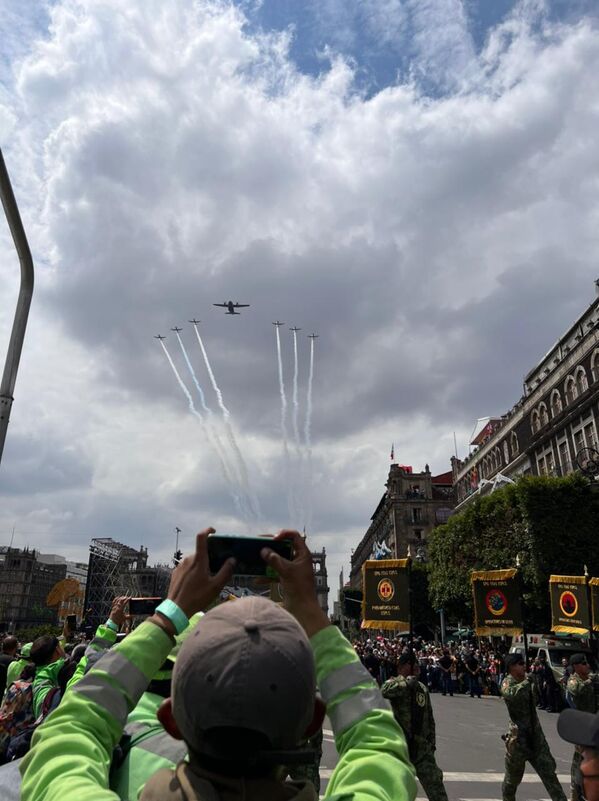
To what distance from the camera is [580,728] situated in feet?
7.90

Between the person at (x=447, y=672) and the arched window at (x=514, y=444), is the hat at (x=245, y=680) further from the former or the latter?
the arched window at (x=514, y=444)

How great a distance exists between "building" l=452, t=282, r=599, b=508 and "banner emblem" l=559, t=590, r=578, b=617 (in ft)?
78.3

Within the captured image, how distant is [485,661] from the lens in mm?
27062

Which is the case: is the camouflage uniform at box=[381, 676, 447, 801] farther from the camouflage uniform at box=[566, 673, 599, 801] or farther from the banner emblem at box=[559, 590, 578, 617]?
the banner emblem at box=[559, 590, 578, 617]

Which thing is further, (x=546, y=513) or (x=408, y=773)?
(x=546, y=513)

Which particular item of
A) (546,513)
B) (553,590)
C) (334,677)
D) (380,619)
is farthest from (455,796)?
(546,513)

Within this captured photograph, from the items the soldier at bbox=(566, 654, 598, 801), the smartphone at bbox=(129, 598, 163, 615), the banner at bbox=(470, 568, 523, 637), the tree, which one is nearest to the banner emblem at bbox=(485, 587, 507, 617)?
the banner at bbox=(470, 568, 523, 637)

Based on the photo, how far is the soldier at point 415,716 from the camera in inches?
276

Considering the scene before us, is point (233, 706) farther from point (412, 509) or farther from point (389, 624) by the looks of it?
point (412, 509)

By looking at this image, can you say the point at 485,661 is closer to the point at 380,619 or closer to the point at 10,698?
the point at 380,619

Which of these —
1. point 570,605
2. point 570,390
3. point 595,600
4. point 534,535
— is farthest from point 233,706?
point 570,390

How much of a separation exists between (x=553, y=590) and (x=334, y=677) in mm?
18005

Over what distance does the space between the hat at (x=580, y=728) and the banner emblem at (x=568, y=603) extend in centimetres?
1593

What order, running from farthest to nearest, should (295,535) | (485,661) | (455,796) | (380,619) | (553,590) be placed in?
(485,661) < (553,590) < (380,619) < (455,796) < (295,535)
